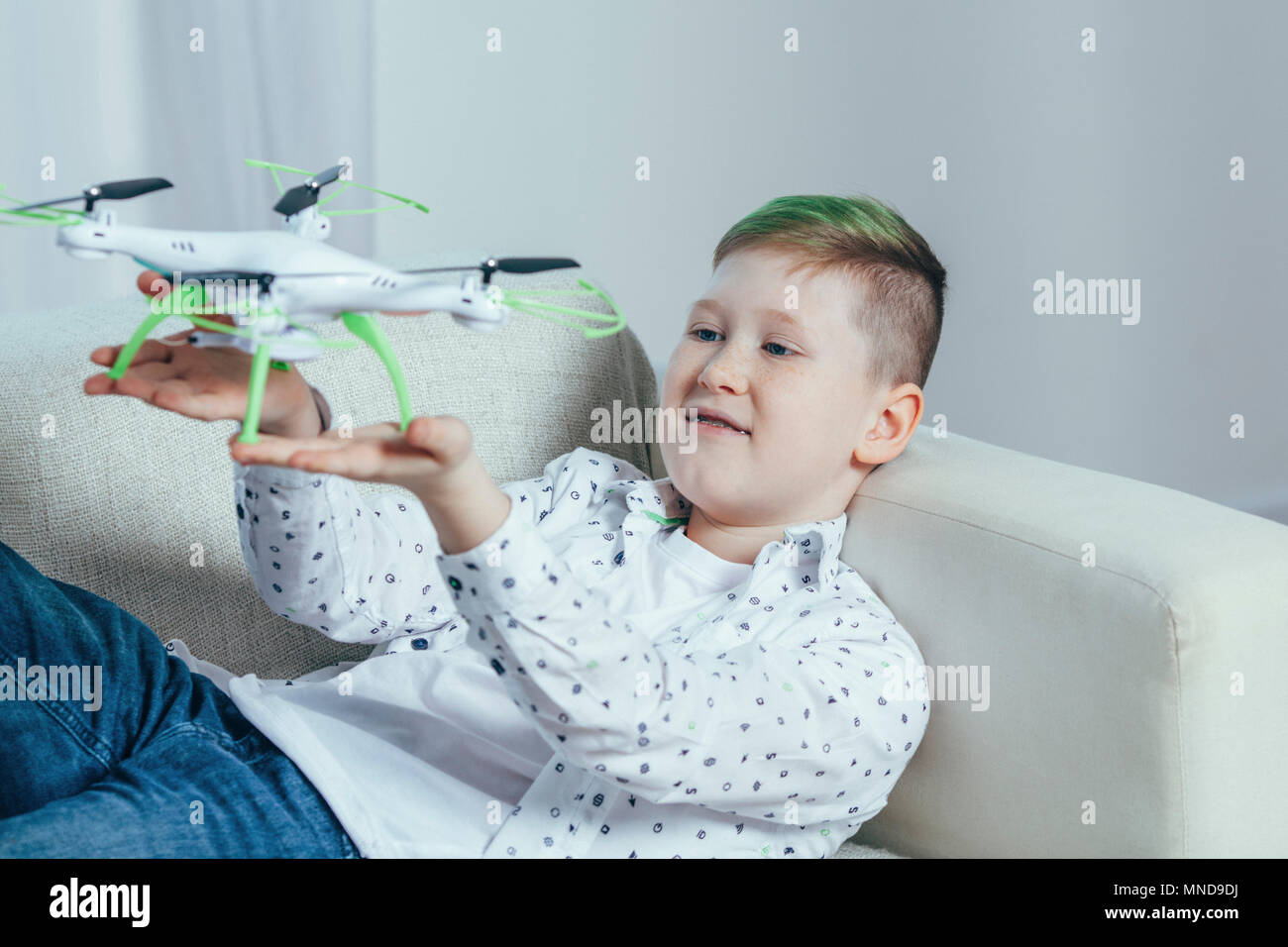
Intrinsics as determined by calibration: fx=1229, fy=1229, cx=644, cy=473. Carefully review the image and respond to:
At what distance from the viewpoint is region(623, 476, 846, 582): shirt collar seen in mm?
997

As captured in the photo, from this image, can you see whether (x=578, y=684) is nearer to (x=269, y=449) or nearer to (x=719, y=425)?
(x=269, y=449)

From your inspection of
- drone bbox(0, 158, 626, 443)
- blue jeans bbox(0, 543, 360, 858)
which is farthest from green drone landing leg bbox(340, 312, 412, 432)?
blue jeans bbox(0, 543, 360, 858)

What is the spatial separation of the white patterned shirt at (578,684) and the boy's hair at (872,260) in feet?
0.54

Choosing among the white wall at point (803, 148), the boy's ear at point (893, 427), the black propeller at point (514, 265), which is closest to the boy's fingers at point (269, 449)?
the black propeller at point (514, 265)

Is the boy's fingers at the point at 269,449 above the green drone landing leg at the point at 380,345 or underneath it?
underneath

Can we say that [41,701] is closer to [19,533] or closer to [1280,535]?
[19,533]

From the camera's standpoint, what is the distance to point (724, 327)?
1035 mm

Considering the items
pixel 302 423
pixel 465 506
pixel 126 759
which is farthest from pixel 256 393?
pixel 126 759

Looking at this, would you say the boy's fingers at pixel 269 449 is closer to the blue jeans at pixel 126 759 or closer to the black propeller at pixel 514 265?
the black propeller at pixel 514 265

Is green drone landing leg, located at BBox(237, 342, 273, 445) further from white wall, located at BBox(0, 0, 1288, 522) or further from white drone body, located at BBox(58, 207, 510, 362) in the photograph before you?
white wall, located at BBox(0, 0, 1288, 522)

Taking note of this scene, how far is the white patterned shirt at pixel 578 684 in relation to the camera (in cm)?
70

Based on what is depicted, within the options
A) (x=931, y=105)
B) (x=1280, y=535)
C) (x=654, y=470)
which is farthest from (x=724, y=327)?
(x=931, y=105)
